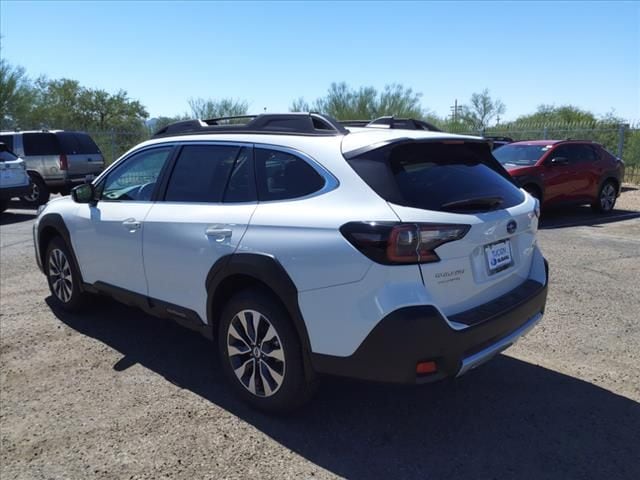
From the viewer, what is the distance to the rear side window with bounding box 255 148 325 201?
10.6 ft

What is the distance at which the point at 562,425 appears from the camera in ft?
10.7

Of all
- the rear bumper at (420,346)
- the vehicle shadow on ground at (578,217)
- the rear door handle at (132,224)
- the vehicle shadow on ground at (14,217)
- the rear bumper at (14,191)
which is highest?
the rear door handle at (132,224)

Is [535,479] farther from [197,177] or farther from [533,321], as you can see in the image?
[197,177]

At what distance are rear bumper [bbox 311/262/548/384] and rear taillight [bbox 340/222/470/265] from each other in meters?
0.26

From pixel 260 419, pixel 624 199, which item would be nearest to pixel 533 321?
pixel 260 419

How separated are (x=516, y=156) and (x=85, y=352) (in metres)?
9.82

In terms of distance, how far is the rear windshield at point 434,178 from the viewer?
297 cm

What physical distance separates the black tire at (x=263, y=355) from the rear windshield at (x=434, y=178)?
0.96 meters

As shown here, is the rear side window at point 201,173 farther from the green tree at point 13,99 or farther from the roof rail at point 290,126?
the green tree at point 13,99

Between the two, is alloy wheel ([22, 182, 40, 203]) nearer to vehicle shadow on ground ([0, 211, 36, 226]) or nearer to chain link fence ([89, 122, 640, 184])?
vehicle shadow on ground ([0, 211, 36, 226])

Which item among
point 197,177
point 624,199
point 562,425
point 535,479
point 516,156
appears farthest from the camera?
point 624,199

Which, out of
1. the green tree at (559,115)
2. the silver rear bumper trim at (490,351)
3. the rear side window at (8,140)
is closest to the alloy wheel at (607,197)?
the silver rear bumper trim at (490,351)

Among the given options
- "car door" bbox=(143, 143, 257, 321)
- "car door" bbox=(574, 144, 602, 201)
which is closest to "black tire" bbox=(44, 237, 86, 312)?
"car door" bbox=(143, 143, 257, 321)

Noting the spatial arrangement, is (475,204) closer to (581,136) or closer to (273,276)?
(273,276)
